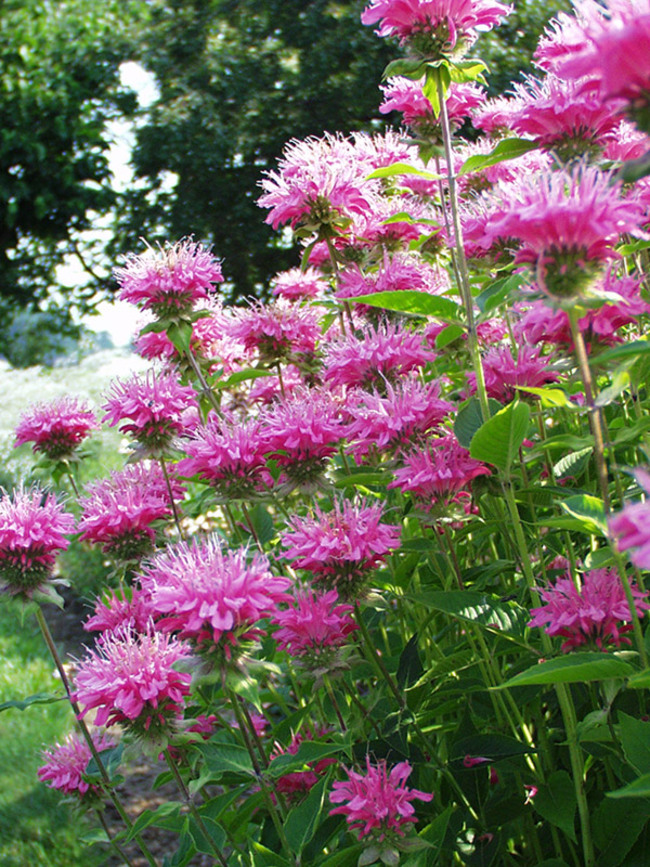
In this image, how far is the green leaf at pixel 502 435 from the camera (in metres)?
1.14

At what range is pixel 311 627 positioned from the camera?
4.97 ft

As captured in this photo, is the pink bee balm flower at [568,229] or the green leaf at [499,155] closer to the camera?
the pink bee balm flower at [568,229]

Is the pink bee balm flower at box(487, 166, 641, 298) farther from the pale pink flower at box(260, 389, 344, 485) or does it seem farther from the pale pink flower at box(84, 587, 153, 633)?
the pale pink flower at box(84, 587, 153, 633)

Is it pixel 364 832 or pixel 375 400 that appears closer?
pixel 364 832

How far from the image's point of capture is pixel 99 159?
13555 millimetres

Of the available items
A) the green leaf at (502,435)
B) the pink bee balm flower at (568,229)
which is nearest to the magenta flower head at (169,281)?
the green leaf at (502,435)

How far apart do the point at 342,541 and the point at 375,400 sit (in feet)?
0.97

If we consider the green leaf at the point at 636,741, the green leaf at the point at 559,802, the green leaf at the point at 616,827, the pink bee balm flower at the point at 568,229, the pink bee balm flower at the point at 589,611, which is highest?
the pink bee balm flower at the point at 568,229

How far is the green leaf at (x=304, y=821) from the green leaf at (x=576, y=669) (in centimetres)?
65

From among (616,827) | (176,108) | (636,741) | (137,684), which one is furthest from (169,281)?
(176,108)

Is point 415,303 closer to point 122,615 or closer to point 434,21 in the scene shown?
point 434,21

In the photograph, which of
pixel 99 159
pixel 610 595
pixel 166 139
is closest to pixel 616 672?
pixel 610 595

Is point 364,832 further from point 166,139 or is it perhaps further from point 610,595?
point 166,139

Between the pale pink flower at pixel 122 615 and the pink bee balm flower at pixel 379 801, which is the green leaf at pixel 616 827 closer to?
the pink bee balm flower at pixel 379 801
